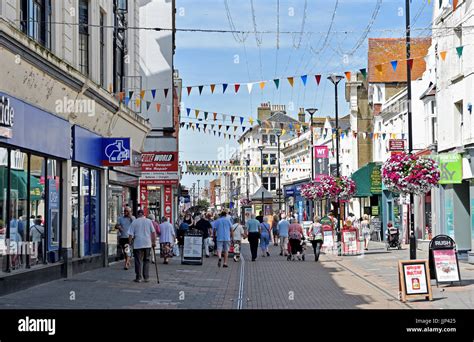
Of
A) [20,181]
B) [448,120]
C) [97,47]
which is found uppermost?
[97,47]

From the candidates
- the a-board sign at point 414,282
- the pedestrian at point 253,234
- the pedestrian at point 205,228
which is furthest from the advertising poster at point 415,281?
the pedestrian at point 205,228

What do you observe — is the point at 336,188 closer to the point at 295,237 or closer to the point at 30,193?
the point at 295,237

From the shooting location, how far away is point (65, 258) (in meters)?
19.7

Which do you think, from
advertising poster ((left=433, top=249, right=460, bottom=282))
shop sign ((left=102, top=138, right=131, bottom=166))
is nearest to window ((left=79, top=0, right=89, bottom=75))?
shop sign ((left=102, top=138, right=131, bottom=166))

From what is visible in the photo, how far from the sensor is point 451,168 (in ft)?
87.3

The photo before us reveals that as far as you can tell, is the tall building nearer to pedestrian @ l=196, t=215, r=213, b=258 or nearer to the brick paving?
the brick paving

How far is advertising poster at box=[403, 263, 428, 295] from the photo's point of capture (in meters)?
15.4

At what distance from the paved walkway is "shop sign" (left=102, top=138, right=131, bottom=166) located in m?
3.24

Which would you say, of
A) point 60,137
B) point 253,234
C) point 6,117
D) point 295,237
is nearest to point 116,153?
point 60,137

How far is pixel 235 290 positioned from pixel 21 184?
5344 millimetres

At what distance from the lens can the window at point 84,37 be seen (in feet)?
73.6
